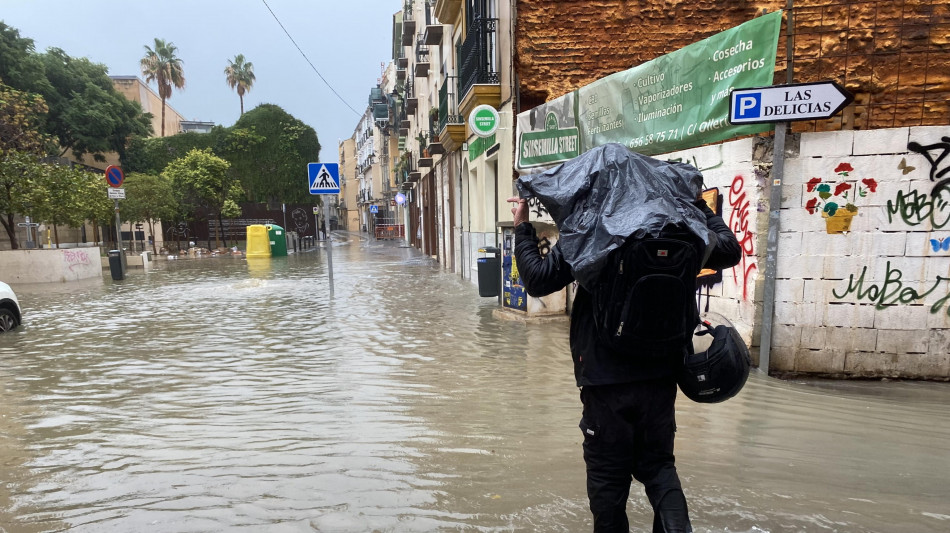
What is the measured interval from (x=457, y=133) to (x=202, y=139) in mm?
33650

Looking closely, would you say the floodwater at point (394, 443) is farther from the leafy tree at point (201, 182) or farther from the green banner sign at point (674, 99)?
the leafy tree at point (201, 182)

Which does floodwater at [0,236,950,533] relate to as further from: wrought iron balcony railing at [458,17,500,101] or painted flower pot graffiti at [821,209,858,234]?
wrought iron balcony railing at [458,17,500,101]

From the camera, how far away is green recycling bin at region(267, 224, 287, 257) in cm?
2491

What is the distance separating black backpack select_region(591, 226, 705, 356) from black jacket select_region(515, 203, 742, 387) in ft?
0.35

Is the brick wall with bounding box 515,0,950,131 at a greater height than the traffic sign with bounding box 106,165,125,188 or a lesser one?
greater

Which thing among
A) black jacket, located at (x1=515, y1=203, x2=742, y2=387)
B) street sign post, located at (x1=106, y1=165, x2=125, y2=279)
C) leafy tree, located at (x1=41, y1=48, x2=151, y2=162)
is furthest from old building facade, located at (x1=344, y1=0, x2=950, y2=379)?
leafy tree, located at (x1=41, y1=48, x2=151, y2=162)

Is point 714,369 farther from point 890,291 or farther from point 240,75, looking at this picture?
point 240,75

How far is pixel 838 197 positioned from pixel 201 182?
31.1 m

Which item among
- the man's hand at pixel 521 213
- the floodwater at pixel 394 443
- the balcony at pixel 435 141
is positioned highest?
the balcony at pixel 435 141

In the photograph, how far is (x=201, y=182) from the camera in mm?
29875

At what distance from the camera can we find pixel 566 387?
5.01 meters

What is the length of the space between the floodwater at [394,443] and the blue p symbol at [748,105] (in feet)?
7.68

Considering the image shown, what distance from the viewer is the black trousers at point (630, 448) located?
2.07 m

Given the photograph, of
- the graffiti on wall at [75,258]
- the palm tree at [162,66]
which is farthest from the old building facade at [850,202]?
the palm tree at [162,66]
